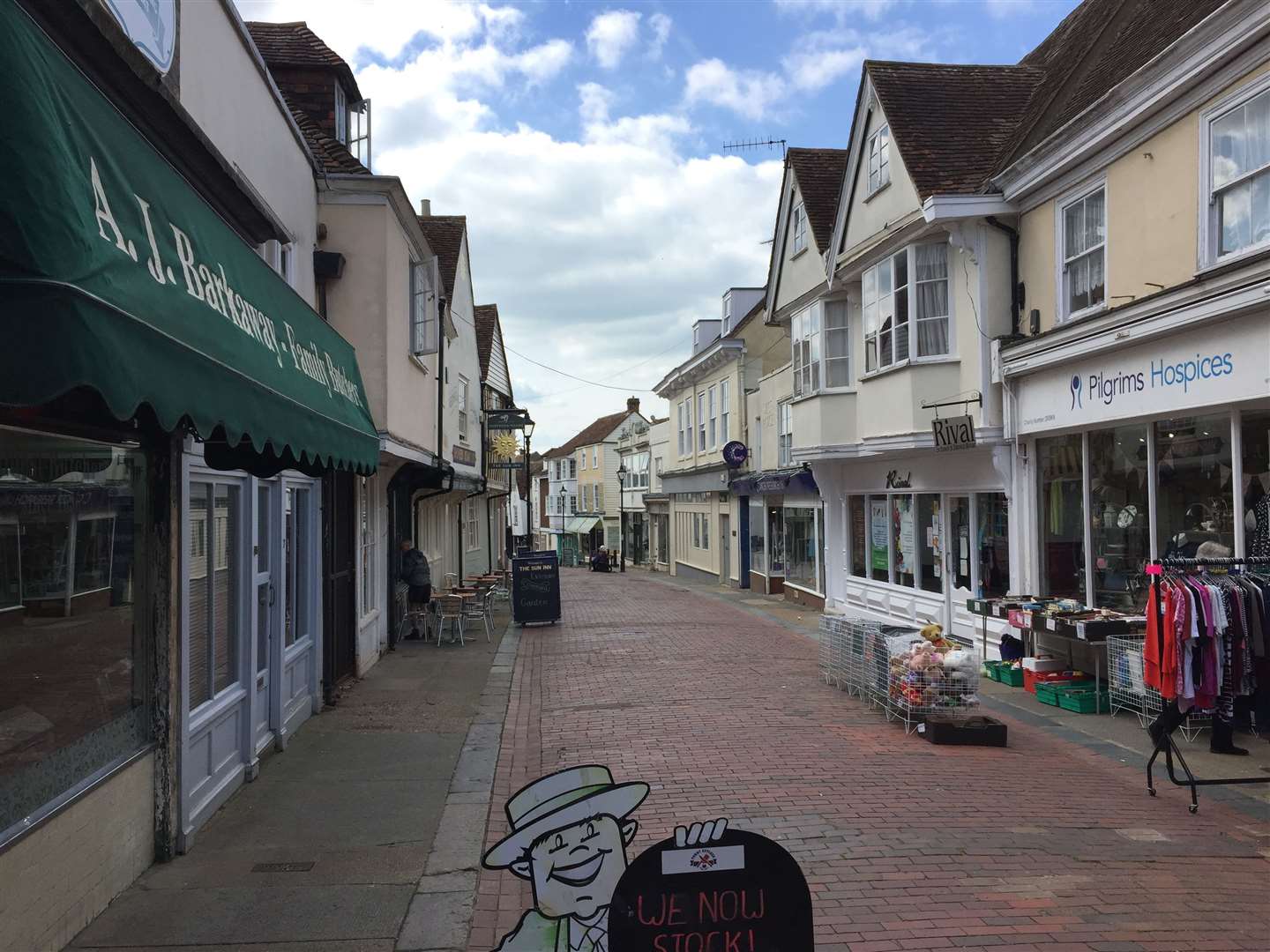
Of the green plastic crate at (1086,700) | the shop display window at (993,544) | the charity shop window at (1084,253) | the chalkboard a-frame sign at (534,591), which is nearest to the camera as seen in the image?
the green plastic crate at (1086,700)

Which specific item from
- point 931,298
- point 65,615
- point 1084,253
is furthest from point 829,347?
point 65,615

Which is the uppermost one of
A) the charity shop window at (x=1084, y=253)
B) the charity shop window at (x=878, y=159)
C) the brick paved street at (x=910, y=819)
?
the charity shop window at (x=878, y=159)

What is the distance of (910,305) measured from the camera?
45.9ft

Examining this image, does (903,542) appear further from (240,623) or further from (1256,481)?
(240,623)

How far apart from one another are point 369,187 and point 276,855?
306 inches

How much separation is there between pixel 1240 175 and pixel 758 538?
795 inches

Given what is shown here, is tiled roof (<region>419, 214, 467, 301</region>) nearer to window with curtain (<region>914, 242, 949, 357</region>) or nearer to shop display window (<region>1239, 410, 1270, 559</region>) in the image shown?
A: window with curtain (<region>914, 242, 949, 357</region>)

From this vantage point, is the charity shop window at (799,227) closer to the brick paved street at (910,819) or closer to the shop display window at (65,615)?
the brick paved street at (910,819)

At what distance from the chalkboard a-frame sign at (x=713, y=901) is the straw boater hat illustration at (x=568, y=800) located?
210mm

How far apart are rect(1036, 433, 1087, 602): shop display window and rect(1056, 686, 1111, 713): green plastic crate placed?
159cm

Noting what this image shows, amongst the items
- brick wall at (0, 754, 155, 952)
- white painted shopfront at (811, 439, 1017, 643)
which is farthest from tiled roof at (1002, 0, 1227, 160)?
brick wall at (0, 754, 155, 952)

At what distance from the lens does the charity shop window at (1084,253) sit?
10.8 metres

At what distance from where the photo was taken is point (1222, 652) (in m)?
7.12

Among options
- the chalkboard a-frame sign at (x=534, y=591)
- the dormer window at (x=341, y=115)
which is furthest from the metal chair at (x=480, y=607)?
the dormer window at (x=341, y=115)
